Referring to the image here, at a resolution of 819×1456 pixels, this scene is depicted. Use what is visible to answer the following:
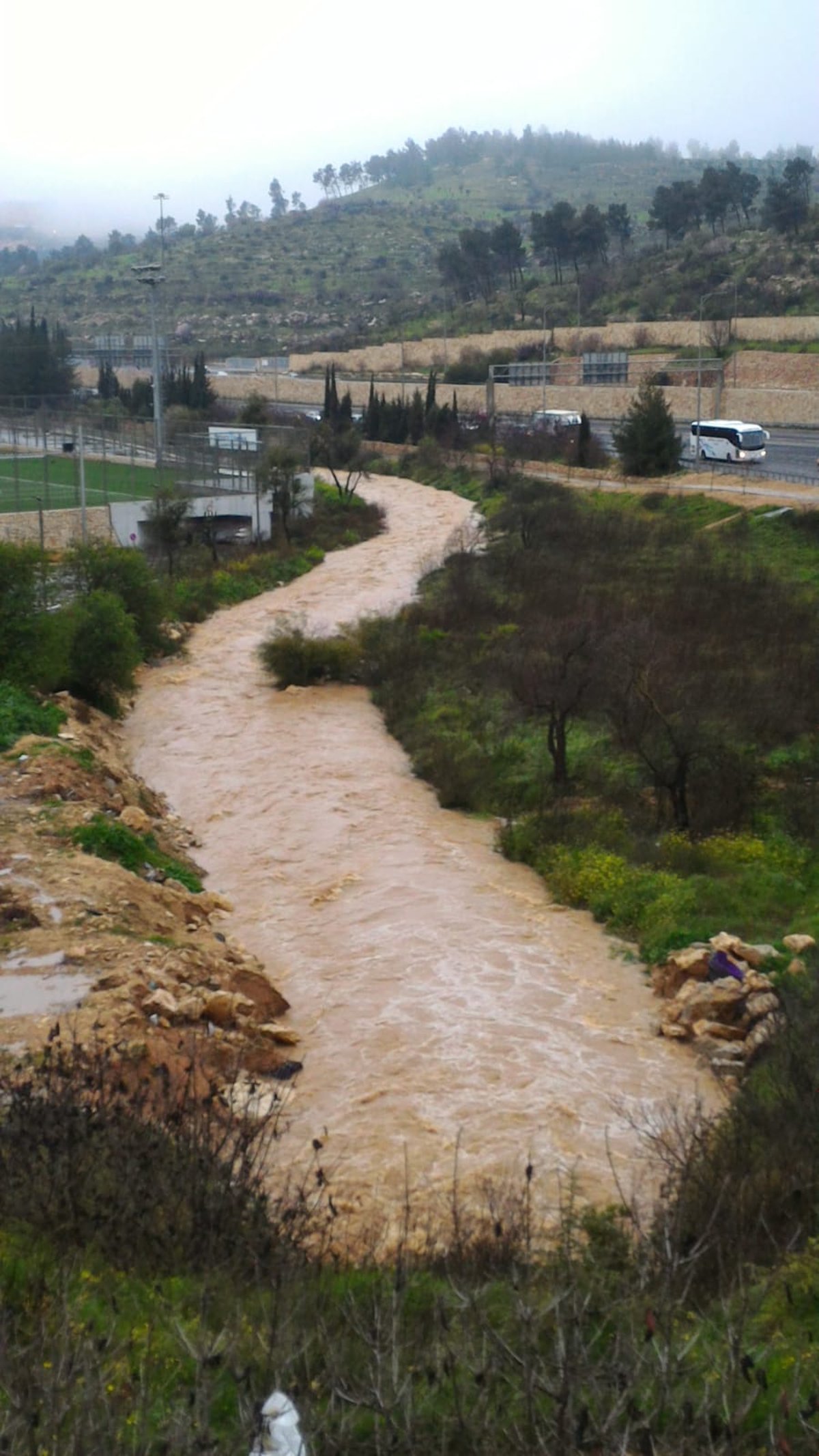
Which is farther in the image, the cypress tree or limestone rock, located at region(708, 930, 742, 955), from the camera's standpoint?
the cypress tree

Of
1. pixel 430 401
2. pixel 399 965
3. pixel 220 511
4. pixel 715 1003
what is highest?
pixel 430 401

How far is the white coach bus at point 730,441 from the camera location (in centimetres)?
4109

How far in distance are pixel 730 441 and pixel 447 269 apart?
59.9 metres

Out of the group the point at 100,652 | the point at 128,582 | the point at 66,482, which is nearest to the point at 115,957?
the point at 100,652

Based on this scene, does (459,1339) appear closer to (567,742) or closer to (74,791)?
(74,791)

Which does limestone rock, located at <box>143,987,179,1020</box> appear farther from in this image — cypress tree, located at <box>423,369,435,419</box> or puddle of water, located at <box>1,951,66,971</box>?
cypress tree, located at <box>423,369,435,419</box>

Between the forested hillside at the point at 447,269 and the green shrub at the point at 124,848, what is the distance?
43.5 metres

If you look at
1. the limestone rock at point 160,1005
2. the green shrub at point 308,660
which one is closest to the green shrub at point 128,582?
the green shrub at point 308,660

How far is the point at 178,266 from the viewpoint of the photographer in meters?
137

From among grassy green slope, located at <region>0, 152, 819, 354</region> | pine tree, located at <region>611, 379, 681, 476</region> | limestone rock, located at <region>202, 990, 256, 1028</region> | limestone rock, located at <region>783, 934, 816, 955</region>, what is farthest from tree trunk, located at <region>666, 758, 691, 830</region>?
grassy green slope, located at <region>0, 152, 819, 354</region>

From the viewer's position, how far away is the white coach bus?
41094 millimetres

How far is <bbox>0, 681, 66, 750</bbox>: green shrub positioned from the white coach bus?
26.1m

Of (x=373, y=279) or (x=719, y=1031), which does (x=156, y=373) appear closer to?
(x=719, y=1031)

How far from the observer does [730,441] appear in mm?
41312
